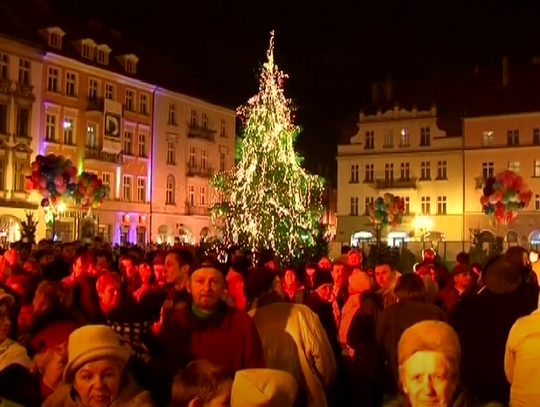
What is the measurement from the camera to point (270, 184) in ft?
79.3

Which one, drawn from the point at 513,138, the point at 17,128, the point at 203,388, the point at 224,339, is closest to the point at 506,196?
the point at 224,339

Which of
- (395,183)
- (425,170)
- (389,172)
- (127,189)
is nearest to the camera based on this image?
(127,189)

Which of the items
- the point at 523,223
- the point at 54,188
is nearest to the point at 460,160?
the point at 523,223

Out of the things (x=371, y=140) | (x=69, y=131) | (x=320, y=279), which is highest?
(x=371, y=140)

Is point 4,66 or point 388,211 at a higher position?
point 4,66

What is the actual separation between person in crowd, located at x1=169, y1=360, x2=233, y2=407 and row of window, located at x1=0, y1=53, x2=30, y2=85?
40.7 metres

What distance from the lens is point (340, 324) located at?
8.98 m

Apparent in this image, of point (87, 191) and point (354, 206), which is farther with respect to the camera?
point (354, 206)

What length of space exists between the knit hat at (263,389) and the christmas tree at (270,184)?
2037cm

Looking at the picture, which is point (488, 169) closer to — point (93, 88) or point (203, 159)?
point (203, 159)

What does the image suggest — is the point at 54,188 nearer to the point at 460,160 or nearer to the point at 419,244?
the point at 419,244

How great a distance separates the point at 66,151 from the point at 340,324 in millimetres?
38989

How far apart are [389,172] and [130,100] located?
19214 mm

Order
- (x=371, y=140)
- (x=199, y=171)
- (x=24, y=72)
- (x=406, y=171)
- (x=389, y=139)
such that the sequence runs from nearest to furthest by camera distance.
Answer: (x=24, y=72)
(x=199, y=171)
(x=406, y=171)
(x=389, y=139)
(x=371, y=140)
